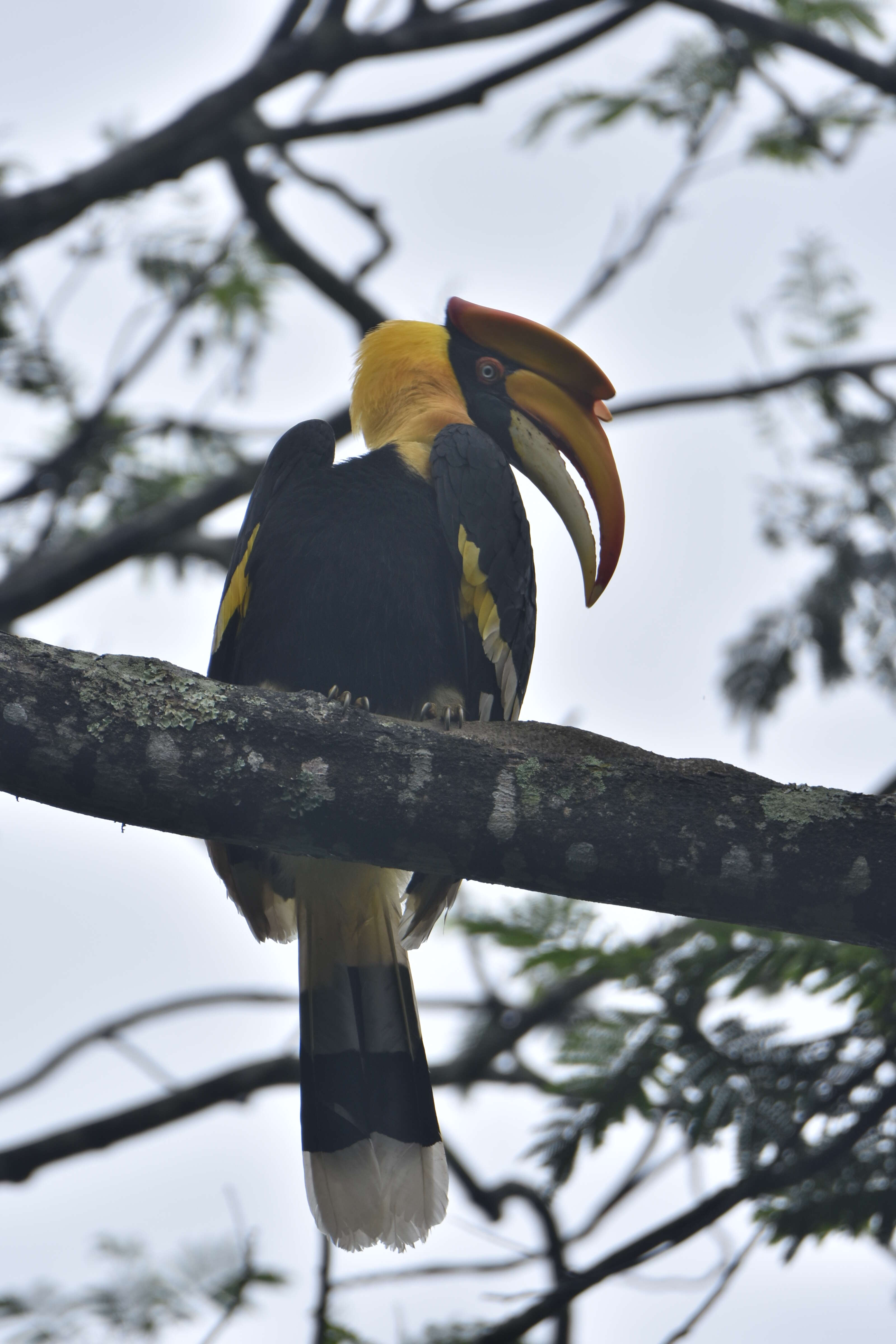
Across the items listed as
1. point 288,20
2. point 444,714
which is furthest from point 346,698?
point 288,20

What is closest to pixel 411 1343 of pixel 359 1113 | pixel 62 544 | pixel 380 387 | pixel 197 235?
pixel 359 1113

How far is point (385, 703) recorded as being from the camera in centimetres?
375

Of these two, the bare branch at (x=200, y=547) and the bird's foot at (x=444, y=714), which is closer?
the bird's foot at (x=444, y=714)

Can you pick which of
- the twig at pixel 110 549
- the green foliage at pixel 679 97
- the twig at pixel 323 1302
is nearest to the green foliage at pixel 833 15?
the green foliage at pixel 679 97

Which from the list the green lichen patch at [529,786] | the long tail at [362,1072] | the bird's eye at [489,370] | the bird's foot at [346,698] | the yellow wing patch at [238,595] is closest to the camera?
the green lichen patch at [529,786]

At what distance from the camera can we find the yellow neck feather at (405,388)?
443cm

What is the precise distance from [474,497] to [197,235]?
3362 mm

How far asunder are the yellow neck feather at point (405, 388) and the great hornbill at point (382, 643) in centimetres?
3

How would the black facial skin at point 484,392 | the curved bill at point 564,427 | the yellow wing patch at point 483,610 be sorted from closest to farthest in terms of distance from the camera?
the yellow wing patch at point 483,610
the curved bill at point 564,427
the black facial skin at point 484,392

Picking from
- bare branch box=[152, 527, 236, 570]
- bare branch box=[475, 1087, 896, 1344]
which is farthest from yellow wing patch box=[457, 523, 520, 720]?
bare branch box=[152, 527, 236, 570]

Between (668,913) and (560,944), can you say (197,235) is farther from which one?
(668,913)

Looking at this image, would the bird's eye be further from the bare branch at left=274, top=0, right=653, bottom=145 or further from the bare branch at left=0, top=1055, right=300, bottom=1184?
the bare branch at left=0, top=1055, right=300, bottom=1184

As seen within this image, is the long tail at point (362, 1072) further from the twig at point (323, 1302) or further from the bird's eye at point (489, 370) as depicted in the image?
the bird's eye at point (489, 370)

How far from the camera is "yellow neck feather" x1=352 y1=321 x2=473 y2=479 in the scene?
174 inches
